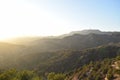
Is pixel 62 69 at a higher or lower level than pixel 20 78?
lower

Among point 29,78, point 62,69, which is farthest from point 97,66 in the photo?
point 62,69

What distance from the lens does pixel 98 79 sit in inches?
4166

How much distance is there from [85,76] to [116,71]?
2588cm

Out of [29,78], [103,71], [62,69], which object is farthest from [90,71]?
[62,69]

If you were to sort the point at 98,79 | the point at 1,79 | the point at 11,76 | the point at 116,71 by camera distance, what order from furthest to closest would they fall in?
the point at 98,79 → the point at 116,71 → the point at 11,76 → the point at 1,79

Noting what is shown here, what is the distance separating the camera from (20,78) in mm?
90938

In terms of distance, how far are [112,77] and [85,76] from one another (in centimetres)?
2792

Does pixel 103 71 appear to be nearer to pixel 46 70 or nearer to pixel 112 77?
pixel 112 77

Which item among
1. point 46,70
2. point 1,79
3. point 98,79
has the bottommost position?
point 46,70

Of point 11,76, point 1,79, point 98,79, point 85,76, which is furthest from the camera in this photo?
point 85,76

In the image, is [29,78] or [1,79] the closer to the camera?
[1,79]

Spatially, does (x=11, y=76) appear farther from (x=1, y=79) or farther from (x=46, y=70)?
(x=46, y=70)

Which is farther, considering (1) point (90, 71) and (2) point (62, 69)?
(2) point (62, 69)

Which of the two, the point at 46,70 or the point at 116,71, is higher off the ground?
the point at 116,71
